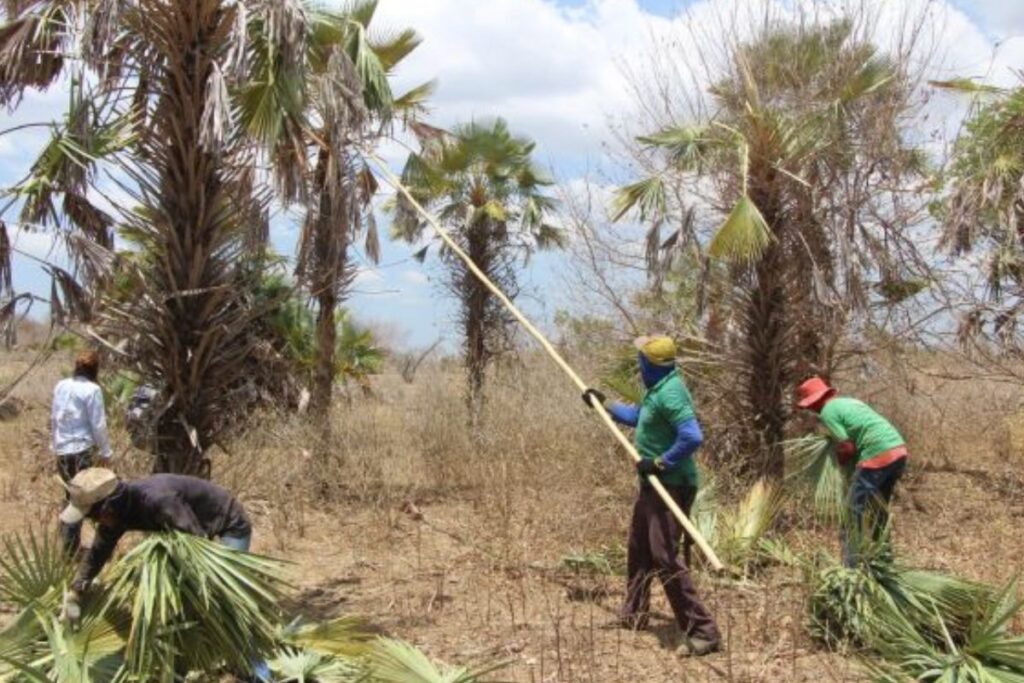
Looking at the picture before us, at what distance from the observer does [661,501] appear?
632cm

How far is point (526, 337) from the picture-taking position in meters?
19.1

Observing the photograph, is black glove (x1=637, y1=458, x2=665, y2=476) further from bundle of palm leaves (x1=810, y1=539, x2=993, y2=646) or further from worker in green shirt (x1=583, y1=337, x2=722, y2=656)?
bundle of palm leaves (x1=810, y1=539, x2=993, y2=646)

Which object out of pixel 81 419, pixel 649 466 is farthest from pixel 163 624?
pixel 81 419

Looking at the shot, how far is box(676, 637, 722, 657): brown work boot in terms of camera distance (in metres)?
6.09

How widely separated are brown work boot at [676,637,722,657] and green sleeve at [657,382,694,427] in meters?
1.24

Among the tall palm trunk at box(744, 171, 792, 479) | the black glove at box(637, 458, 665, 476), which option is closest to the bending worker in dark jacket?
the black glove at box(637, 458, 665, 476)

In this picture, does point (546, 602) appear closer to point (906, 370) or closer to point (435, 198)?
point (906, 370)

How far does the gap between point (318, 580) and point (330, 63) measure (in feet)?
13.8

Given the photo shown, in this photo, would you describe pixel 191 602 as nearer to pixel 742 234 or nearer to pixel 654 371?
pixel 654 371

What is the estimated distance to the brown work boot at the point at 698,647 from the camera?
20.0ft

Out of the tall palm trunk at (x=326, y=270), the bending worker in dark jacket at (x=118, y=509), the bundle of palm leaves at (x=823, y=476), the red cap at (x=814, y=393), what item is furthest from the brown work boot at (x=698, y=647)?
the tall palm trunk at (x=326, y=270)

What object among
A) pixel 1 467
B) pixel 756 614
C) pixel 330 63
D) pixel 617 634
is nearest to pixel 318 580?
pixel 617 634

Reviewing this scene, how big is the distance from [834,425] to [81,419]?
17.4 feet

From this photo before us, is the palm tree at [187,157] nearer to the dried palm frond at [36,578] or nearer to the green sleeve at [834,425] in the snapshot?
the dried palm frond at [36,578]
